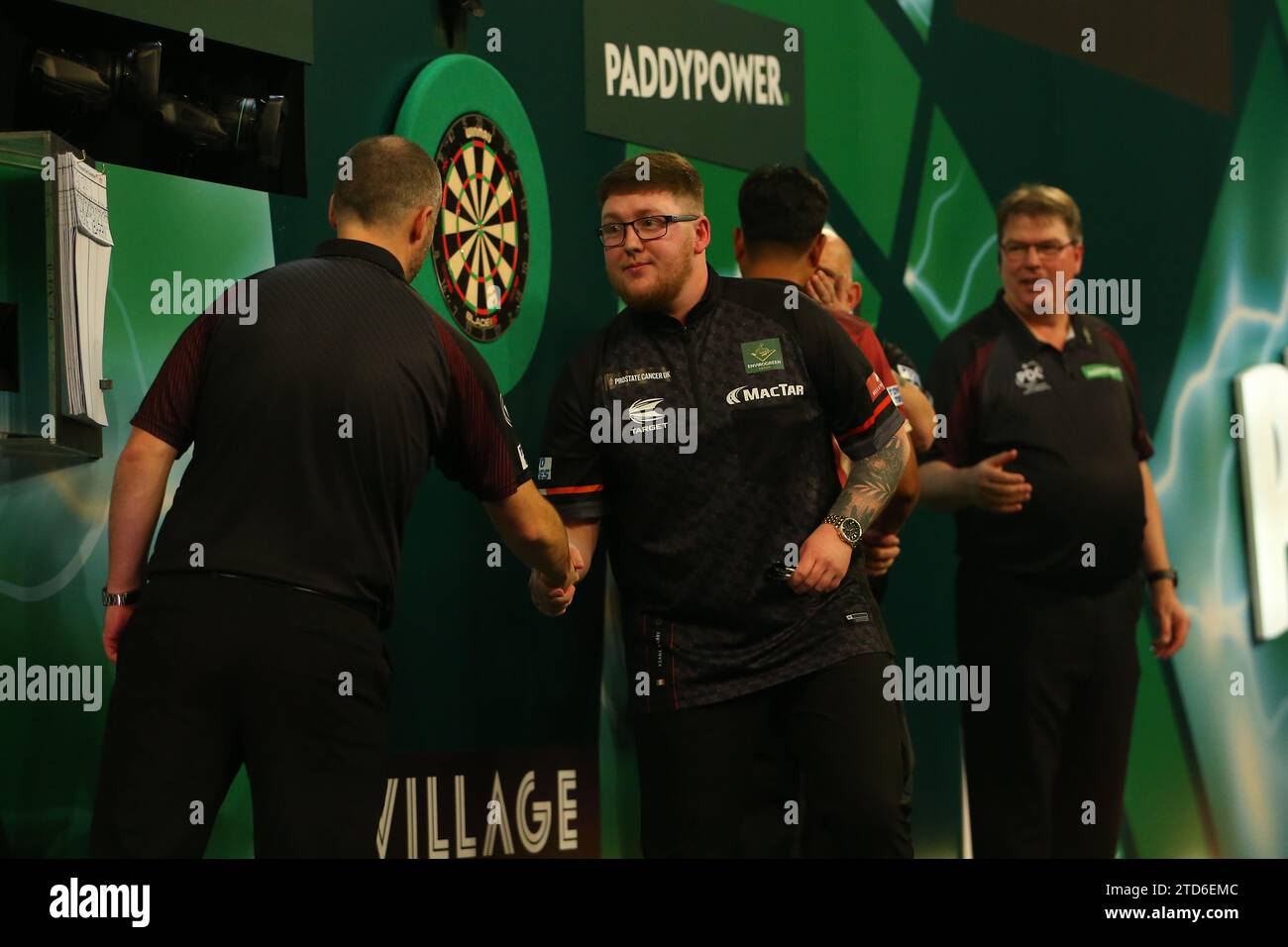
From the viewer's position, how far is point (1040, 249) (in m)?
4.78

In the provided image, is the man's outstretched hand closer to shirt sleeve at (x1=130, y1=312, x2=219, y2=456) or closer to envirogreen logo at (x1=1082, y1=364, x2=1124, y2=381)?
shirt sleeve at (x1=130, y1=312, x2=219, y2=456)

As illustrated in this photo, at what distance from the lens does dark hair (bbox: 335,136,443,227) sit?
3.00m

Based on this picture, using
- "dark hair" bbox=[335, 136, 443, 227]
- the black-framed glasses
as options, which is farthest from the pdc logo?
"dark hair" bbox=[335, 136, 443, 227]

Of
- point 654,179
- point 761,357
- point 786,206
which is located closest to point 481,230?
point 654,179

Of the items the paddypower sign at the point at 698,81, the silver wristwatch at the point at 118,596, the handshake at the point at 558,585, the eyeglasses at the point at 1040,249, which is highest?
the paddypower sign at the point at 698,81

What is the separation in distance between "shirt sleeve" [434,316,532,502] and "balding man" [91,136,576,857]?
3cm

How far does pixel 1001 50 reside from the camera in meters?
5.73

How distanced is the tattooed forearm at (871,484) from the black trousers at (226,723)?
1.24 m

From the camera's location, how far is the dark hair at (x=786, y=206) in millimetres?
3977

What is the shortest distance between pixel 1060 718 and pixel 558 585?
1813 millimetres

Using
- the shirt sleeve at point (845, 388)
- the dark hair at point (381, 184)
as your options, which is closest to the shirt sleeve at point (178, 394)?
the dark hair at point (381, 184)

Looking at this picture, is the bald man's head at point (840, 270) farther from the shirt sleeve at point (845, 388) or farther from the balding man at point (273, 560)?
the balding man at point (273, 560)
